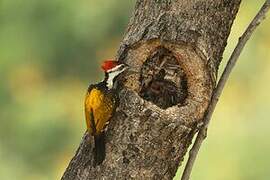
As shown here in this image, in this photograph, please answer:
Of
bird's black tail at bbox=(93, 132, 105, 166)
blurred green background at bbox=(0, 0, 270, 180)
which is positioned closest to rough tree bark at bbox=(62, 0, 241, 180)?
bird's black tail at bbox=(93, 132, 105, 166)

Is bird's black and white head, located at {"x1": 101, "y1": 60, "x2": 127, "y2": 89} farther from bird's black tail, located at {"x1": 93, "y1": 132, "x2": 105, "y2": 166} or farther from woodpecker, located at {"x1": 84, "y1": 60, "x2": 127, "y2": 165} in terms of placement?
bird's black tail, located at {"x1": 93, "y1": 132, "x2": 105, "y2": 166}

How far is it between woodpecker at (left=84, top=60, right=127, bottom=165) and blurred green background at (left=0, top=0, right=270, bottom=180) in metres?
3.48

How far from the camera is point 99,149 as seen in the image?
6.05ft

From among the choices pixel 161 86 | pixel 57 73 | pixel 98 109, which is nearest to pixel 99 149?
pixel 98 109

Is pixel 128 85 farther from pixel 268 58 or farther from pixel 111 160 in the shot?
pixel 268 58

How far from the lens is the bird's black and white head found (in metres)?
1.88

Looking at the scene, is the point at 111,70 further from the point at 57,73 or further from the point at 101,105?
the point at 57,73

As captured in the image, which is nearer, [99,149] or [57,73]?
[99,149]

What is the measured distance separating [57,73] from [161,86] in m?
5.66

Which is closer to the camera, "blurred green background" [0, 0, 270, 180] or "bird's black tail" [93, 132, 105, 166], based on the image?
"bird's black tail" [93, 132, 105, 166]

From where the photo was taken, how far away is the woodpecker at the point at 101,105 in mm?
1865

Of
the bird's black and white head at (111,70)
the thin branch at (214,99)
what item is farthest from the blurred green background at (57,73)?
the bird's black and white head at (111,70)

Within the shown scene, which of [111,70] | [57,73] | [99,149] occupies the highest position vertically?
[111,70]

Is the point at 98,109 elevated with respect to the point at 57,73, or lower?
elevated
